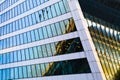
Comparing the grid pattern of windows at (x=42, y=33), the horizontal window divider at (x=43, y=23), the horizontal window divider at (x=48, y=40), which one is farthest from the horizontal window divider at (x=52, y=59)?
the horizontal window divider at (x=43, y=23)

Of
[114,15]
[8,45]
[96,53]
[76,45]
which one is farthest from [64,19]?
[8,45]

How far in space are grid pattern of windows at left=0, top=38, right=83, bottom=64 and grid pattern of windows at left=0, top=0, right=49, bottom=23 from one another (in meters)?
7.90

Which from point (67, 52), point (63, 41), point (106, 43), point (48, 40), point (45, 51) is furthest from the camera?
point (45, 51)

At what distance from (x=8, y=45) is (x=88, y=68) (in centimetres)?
2244

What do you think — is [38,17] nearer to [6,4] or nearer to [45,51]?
[45,51]

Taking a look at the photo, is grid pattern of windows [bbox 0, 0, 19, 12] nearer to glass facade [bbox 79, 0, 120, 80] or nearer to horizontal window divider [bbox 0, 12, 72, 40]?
horizontal window divider [bbox 0, 12, 72, 40]

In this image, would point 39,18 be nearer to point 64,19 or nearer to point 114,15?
point 64,19

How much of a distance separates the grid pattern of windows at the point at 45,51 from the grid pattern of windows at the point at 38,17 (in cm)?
464

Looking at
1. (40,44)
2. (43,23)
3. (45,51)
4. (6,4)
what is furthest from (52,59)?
(6,4)

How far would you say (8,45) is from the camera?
4906 centimetres

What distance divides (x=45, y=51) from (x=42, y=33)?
3.22 m

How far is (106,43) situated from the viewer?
36.4m

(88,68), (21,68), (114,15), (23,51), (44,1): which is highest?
(44,1)

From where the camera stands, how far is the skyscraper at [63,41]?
32938 millimetres
